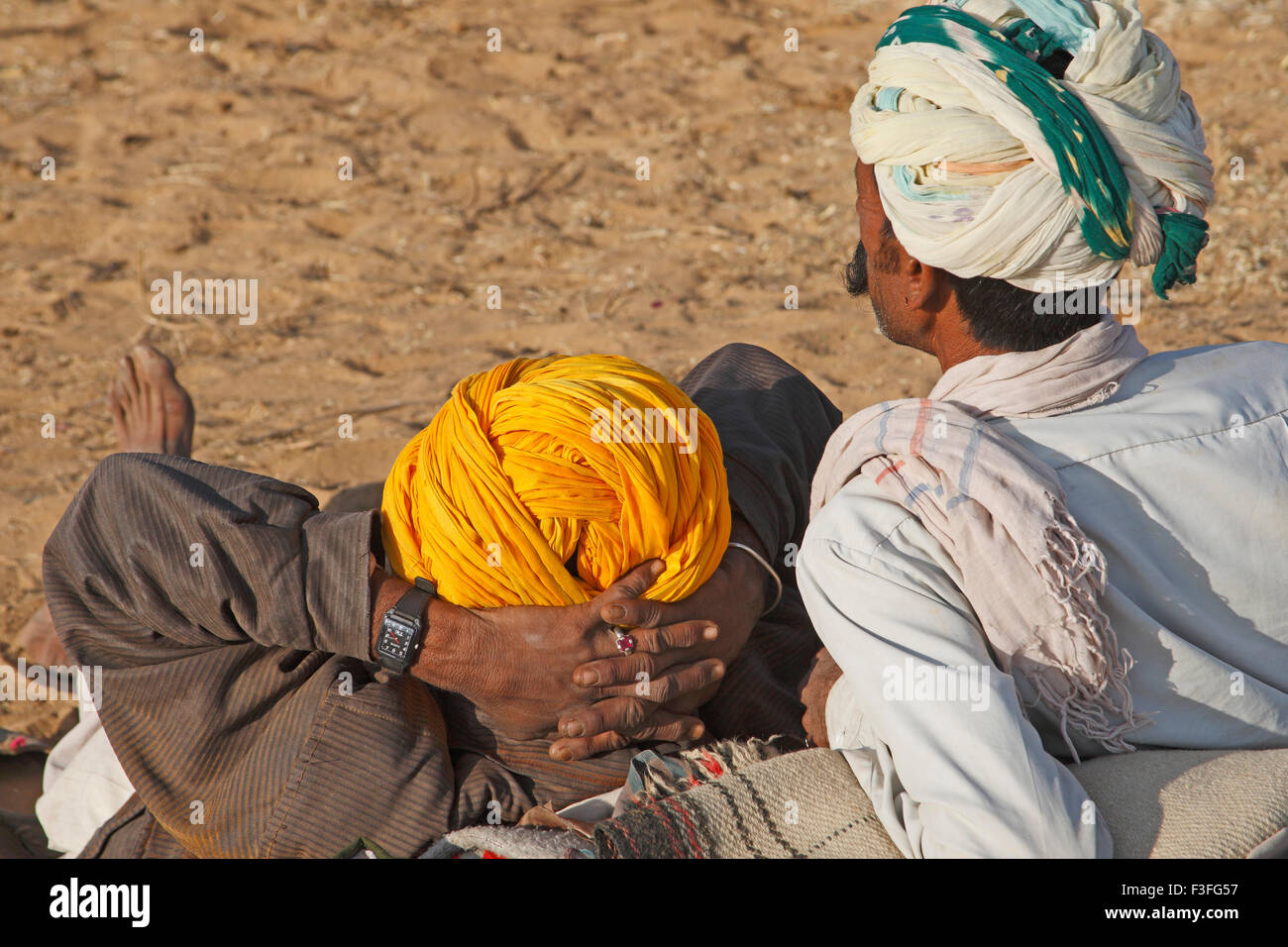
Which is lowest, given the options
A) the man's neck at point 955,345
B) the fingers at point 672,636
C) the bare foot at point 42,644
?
the bare foot at point 42,644

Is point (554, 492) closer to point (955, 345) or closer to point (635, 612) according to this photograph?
point (635, 612)

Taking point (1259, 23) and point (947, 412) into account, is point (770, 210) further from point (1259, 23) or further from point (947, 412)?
point (947, 412)

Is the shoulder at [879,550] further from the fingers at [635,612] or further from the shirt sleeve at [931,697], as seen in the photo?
the fingers at [635,612]

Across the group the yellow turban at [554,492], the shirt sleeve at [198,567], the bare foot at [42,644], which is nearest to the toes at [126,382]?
the bare foot at [42,644]

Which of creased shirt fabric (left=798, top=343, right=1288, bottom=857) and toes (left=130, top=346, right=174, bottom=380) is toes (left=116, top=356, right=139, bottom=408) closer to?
toes (left=130, top=346, right=174, bottom=380)

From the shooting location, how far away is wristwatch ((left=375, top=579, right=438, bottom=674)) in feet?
7.20

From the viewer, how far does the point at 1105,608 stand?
5.55 ft

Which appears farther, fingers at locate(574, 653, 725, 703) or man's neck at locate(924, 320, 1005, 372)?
fingers at locate(574, 653, 725, 703)

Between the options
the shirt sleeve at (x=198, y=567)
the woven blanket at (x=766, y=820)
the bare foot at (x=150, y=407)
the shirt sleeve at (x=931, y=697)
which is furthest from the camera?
the bare foot at (x=150, y=407)

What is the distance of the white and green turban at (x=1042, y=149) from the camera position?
5.59 ft

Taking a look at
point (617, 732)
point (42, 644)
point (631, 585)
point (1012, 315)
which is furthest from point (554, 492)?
point (42, 644)

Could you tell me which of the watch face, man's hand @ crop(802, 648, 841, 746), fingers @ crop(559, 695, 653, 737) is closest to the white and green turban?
man's hand @ crop(802, 648, 841, 746)

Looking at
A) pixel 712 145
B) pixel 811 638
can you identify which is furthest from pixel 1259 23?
pixel 811 638

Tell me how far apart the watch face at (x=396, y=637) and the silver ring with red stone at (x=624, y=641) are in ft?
1.19
